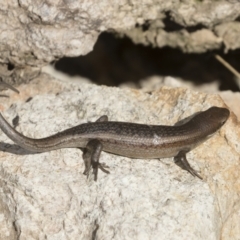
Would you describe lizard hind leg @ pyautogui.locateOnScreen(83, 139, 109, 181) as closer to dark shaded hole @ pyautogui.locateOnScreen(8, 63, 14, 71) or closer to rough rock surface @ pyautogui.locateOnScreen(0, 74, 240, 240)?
rough rock surface @ pyautogui.locateOnScreen(0, 74, 240, 240)

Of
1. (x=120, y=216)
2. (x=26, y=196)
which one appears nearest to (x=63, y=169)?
(x=26, y=196)

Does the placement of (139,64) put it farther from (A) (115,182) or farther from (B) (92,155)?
(A) (115,182)

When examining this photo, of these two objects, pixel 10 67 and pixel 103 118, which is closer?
pixel 103 118

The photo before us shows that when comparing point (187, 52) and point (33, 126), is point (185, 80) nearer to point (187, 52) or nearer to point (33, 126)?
point (187, 52)

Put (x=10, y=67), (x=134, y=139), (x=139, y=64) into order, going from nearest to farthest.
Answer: (x=134, y=139), (x=10, y=67), (x=139, y=64)

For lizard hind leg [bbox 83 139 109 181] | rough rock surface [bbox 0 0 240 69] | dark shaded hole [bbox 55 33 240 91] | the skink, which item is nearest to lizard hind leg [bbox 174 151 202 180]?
the skink

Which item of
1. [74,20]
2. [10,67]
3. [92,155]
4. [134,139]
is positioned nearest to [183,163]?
[134,139]
